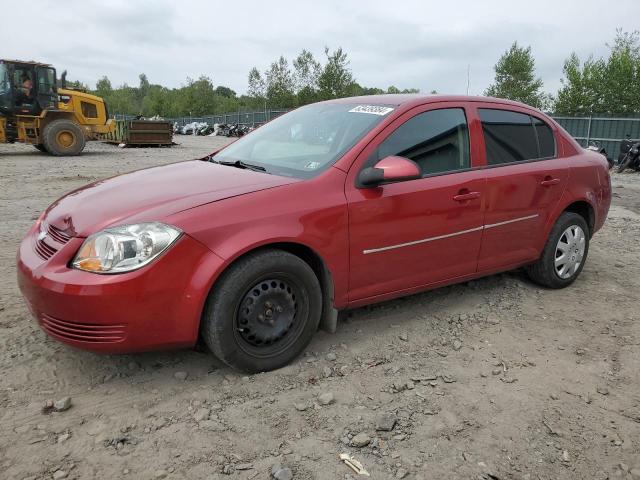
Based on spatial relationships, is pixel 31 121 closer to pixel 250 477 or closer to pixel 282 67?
pixel 250 477

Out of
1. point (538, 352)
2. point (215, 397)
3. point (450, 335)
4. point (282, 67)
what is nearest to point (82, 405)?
point (215, 397)

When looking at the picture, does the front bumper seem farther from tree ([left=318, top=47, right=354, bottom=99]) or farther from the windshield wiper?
tree ([left=318, top=47, right=354, bottom=99])

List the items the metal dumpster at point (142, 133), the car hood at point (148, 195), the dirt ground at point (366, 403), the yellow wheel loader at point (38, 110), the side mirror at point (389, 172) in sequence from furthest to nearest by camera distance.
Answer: the metal dumpster at point (142, 133) < the yellow wheel loader at point (38, 110) < the side mirror at point (389, 172) < the car hood at point (148, 195) < the dirt ground at point (366, 403)

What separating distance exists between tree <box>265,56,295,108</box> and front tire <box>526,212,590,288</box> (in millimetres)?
47974

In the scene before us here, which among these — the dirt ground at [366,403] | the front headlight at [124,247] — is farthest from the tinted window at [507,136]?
the front headlight at [124,247]

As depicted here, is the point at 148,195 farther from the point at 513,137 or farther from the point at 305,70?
the point at 305,70

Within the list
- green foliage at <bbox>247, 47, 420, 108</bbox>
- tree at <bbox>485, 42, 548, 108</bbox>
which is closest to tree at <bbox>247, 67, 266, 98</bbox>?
green foliage at <bbox>247, 47, 420, 108</bbox>

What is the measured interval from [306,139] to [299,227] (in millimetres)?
955

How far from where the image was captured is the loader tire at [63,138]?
16250mm

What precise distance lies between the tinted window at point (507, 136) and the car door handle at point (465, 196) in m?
0.34

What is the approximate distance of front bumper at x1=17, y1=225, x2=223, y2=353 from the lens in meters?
2.53

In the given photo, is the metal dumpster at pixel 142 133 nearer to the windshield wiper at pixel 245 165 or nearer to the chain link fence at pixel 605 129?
the chain link fence at pixel 605 129

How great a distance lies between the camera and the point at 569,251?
15.0ft

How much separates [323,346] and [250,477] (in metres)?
1.26
